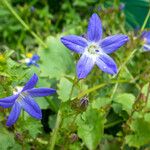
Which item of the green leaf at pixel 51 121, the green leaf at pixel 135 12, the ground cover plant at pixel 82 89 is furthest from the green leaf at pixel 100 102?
the green leaf at pixel 135 12

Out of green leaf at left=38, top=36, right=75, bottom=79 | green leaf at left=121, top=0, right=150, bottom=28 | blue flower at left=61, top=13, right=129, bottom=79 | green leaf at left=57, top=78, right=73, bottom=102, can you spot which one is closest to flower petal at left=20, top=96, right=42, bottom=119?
blue flower at left=61, top=13, right=129, bottom=79

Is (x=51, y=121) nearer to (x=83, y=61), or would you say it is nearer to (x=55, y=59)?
(x=55, y=59)

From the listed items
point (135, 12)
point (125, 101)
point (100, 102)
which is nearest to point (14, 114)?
point (100, 102)

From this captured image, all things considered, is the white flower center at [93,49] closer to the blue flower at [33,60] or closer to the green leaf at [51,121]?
the green leaf at [51,121]

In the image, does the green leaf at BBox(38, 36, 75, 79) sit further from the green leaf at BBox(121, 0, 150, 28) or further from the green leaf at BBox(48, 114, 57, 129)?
the green leaf at BBox(121, 0, 150, 28)

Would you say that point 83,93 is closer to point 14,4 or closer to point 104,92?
point 104,92
